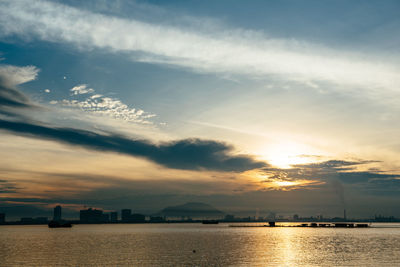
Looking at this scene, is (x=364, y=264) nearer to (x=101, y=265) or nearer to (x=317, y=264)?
(x=317, y=264)

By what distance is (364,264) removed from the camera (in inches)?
3590

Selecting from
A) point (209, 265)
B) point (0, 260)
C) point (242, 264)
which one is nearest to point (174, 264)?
point (209, 265)

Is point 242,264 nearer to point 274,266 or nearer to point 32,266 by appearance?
point 274,266

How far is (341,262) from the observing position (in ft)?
314

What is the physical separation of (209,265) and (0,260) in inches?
2470

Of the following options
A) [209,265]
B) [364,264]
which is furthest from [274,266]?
[364,264]

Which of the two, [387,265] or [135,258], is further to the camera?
[135,258]

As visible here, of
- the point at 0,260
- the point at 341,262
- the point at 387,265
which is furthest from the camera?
the point at 0,260

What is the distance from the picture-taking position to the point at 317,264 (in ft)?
304

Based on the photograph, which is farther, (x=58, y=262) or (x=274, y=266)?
(x=58, y=262)

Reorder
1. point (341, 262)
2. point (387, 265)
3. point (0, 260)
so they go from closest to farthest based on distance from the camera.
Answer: point (387, 265) → point (341, 262) → point (0, 260)

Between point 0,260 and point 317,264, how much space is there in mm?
90354

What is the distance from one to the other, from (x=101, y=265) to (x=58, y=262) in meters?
14.8

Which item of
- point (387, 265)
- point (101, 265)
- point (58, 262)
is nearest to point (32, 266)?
point (58, 262)
